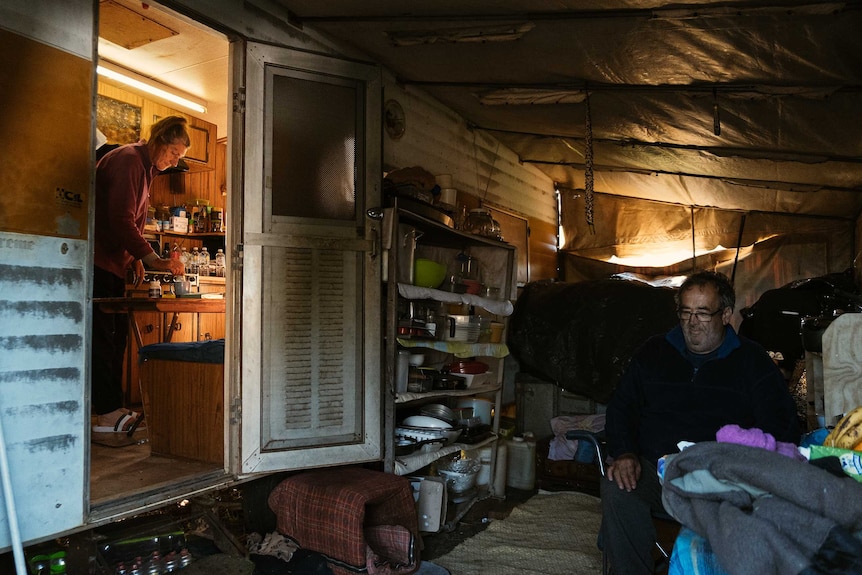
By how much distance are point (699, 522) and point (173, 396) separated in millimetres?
3439

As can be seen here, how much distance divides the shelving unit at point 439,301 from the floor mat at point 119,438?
1.87 m

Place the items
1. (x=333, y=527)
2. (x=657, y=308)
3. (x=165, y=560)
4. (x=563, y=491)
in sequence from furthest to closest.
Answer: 1. (x=657, y=308)
2. (x=563, y=491)
3. (x=333, y=527)
4. (x=165, y=560)

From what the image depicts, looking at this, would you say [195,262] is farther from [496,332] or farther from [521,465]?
[521,465]

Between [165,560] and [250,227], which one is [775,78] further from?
[165,560]

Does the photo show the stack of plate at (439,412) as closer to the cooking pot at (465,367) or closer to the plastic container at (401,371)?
the cooking pot at (465,367)

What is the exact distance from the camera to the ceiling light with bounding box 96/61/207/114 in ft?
17.4

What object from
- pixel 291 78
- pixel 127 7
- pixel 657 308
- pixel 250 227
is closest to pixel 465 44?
pixel 291 78

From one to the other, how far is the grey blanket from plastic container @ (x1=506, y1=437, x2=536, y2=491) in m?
3.85

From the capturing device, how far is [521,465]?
491cm

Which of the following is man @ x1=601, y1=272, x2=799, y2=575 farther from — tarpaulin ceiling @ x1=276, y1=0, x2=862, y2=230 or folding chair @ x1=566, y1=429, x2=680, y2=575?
tarpaulin ceiling @ x1=276, y1=0, x2=862, y2=230

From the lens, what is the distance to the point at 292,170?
3531mm

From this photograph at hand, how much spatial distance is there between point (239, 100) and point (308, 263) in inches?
38.4

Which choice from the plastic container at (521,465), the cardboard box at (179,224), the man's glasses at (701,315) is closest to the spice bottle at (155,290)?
the cardboard box at (179,224)

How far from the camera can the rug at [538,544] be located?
11.1ft
